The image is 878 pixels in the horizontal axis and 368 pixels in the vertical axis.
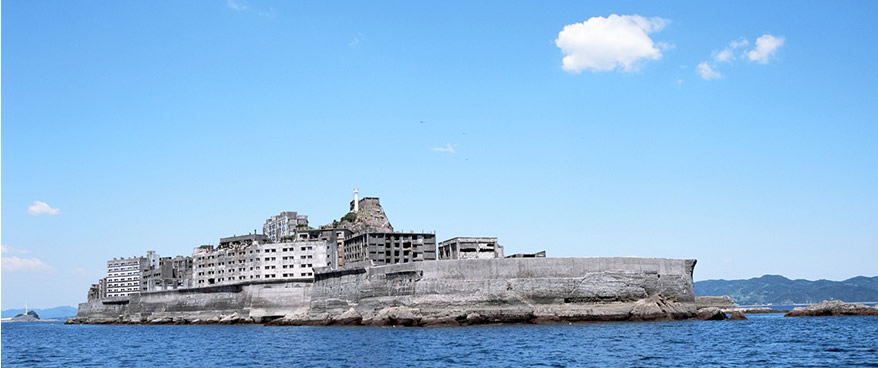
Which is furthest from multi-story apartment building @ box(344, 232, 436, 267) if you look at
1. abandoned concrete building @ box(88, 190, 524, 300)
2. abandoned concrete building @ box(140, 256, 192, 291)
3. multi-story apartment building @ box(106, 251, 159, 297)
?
multi-story apartment building @ box(106, 251, 159, 297)

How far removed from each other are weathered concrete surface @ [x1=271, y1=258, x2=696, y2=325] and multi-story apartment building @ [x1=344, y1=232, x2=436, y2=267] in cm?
3088

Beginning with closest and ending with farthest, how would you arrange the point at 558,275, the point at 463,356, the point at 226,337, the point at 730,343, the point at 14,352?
the point at 463,356 < the point at 730,343 < the point at 14,352 < the point at 226,337 < the point at 558,275

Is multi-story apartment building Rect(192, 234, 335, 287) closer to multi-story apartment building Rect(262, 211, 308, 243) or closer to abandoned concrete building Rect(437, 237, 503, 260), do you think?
abandoned concrete building Rect(437, 237, 503, 260)

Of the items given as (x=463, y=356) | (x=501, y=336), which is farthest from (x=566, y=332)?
(x=463, y=356)

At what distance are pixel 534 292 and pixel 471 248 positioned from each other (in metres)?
34.7

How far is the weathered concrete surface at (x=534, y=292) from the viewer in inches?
2667

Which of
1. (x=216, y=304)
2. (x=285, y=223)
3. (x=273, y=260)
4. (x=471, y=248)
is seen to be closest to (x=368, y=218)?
(x=273, y=260)

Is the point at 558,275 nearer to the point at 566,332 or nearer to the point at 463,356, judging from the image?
the point at 566,332

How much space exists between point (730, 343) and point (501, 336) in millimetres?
14108

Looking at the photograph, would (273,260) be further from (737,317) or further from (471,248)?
(737,317)

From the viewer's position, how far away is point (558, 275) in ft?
228

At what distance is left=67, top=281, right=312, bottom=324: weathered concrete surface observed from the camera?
8762 centimetres

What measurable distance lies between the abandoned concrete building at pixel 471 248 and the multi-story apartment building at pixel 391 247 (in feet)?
9.24

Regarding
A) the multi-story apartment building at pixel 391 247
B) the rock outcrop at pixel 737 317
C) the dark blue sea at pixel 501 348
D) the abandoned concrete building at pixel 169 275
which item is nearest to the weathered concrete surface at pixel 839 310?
the rock outcrop at pixel 737 317
